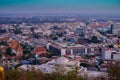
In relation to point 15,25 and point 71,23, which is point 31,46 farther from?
point 71,23

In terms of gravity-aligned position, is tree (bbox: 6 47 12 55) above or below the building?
above

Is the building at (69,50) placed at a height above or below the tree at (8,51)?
below

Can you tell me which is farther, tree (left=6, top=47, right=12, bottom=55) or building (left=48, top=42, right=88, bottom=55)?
building (left=48, top=42, right=88, bottom=55)

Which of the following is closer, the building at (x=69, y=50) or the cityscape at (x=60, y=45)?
the cityscape at (x=60, y=45)

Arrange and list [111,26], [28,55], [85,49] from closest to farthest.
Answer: [28,55], [85,49], [111,26]

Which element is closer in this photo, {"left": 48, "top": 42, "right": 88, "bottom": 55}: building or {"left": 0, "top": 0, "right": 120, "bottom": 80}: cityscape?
{"left": 0, "top": 0, "right": 120, "bottom": 80}: cityscape

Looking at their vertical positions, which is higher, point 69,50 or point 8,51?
point 8,51

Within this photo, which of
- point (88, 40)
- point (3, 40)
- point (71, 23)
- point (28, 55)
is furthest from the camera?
point (71, 23)

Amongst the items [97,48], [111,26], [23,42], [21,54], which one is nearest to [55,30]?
[111,26]

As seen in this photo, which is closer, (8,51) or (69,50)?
(8,51)

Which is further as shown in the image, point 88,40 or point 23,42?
point 88,40

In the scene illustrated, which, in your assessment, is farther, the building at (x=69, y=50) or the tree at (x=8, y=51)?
the building at (x=69, y=50)
